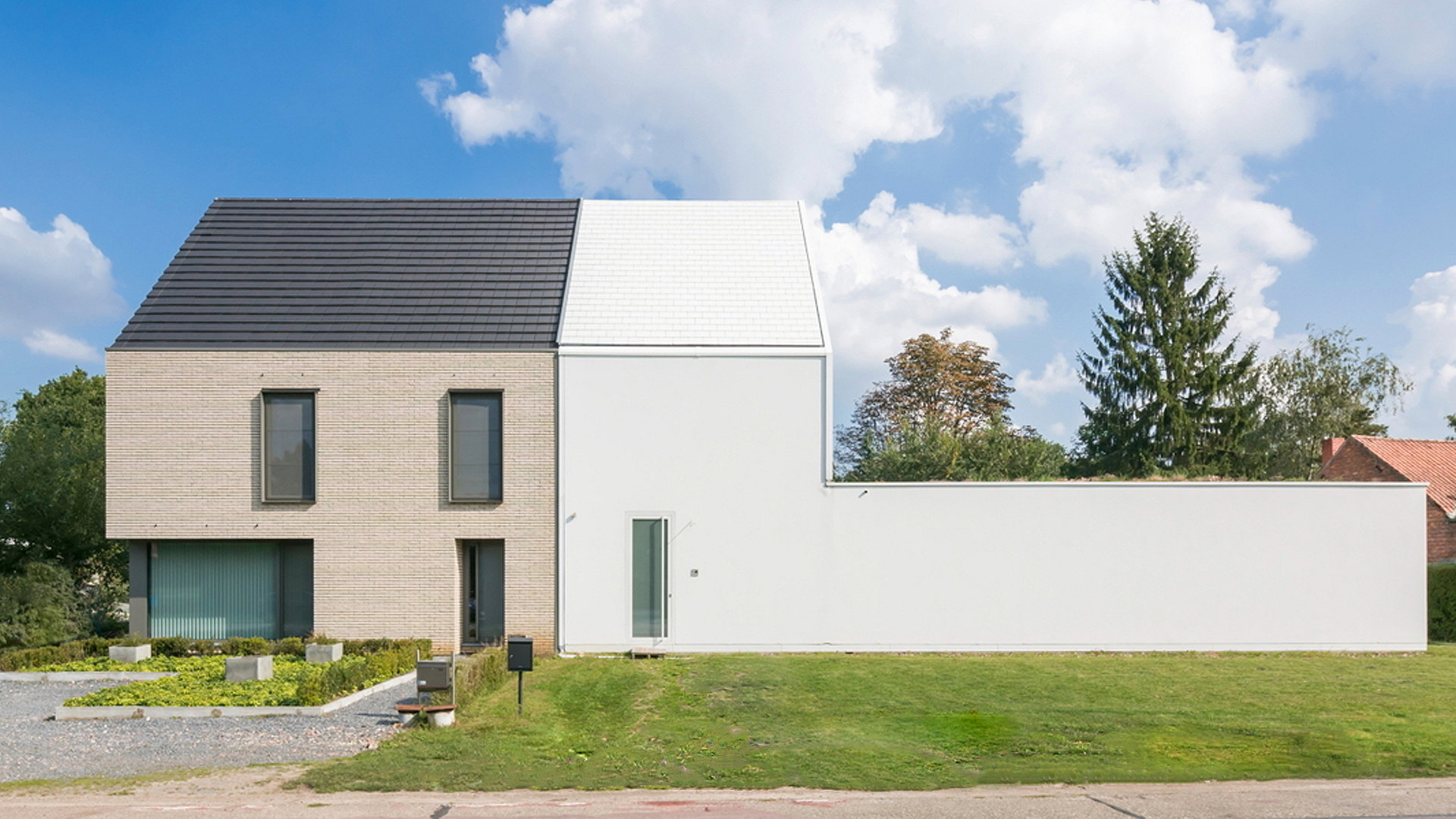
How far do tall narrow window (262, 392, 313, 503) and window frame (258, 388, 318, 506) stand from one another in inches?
0.6

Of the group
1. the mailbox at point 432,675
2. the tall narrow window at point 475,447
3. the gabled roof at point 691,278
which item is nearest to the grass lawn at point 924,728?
the mailbox at point 432,675

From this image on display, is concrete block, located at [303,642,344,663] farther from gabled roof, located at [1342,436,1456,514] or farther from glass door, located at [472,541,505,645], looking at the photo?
gabled roof, located at [1342,436,1456,514]

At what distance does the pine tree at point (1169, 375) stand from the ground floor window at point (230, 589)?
2948 cm

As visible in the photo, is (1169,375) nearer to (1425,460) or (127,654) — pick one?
(1425,460)

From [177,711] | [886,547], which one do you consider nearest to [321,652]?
[177,711]

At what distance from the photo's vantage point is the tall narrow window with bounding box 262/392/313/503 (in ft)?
59.9

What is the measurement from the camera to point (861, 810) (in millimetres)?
8188

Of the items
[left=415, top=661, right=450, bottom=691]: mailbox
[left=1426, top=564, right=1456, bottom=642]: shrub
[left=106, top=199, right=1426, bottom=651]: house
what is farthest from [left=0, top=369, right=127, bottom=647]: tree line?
[left=1426, top=564, right=1456, bottom=642]: shrub

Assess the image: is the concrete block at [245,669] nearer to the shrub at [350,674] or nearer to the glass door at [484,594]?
the shrub at [350,674]

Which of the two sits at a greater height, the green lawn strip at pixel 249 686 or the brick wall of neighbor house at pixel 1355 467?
the brick wall of neighbor house at pixel 1355 467

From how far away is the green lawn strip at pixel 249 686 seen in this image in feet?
42.0

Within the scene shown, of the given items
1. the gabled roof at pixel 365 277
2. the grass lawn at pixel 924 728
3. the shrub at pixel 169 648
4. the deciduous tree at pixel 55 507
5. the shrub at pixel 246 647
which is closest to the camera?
the grass lawn at pixel 924 728

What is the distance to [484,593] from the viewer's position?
723 inches

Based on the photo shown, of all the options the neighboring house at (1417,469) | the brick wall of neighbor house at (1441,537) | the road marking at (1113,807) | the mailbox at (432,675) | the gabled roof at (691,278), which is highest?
the gabled roof at (691,278)
